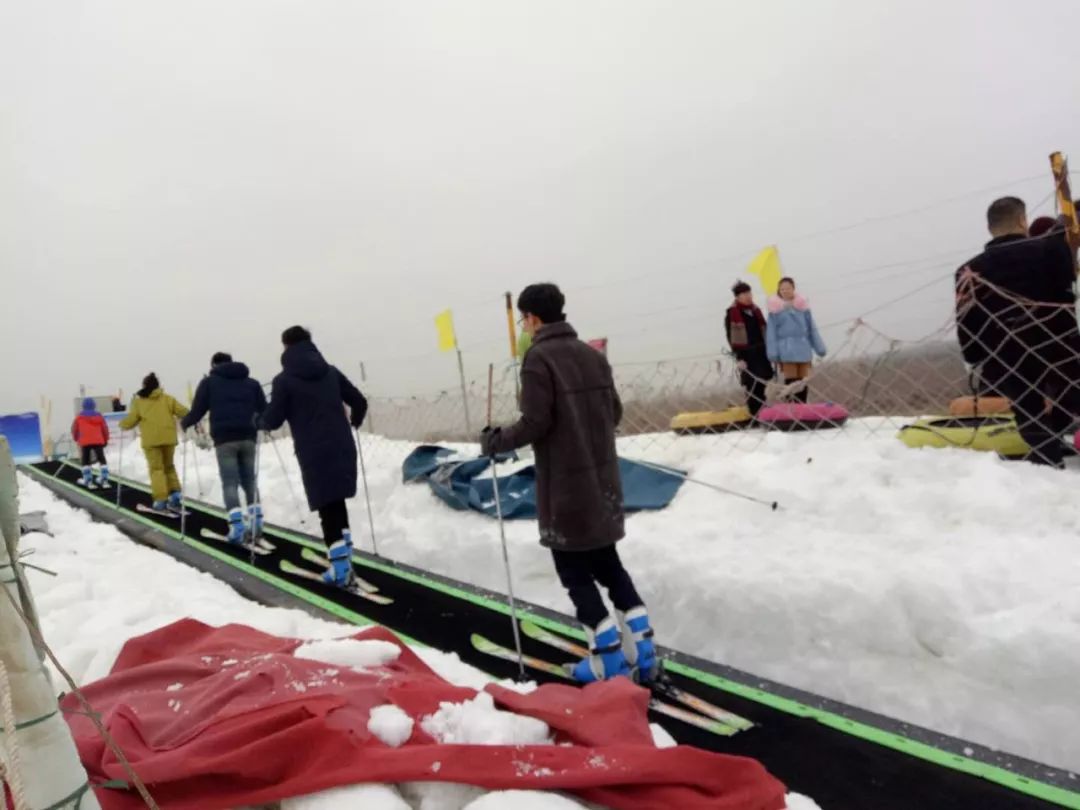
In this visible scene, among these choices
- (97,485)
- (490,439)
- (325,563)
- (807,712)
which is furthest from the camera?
(97,485)

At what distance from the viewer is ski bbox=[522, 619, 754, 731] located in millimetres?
2754

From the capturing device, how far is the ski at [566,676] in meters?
2.71

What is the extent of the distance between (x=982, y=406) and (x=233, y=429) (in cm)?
658

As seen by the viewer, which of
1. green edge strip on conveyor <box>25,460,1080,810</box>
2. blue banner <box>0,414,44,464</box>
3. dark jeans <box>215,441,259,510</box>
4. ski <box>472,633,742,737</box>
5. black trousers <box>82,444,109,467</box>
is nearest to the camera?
green edge strip on conveyor <box>25,460,1080,810</box>

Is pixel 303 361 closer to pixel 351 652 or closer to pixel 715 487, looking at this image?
pixel 351 652

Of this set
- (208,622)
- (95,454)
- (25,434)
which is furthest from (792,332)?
(25,434)

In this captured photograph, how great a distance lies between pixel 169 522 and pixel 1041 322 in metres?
8.24

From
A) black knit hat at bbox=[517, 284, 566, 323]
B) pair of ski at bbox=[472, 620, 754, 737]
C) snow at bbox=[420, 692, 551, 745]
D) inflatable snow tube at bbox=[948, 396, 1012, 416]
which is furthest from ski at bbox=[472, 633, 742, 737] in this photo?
inflatable snow tube at bbox=[948, 396, 1012, 416]

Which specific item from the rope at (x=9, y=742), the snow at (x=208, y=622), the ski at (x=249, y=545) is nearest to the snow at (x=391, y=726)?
the snow at (x=208, y=622)

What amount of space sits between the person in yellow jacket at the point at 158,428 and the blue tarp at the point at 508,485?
2.83 metres

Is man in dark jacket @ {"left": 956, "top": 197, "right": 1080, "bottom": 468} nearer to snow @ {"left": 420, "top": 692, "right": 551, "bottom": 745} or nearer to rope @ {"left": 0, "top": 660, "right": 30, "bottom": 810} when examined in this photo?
snow @ {"left": 420, "top": 692, "right": 551, "bottom": 745}

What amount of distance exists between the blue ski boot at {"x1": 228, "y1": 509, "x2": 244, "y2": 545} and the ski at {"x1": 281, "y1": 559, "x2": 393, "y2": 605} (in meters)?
1.04

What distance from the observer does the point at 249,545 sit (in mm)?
6309

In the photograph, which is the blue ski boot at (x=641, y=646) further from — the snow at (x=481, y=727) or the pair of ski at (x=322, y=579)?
the pair of ski at (x=322, y=579)
